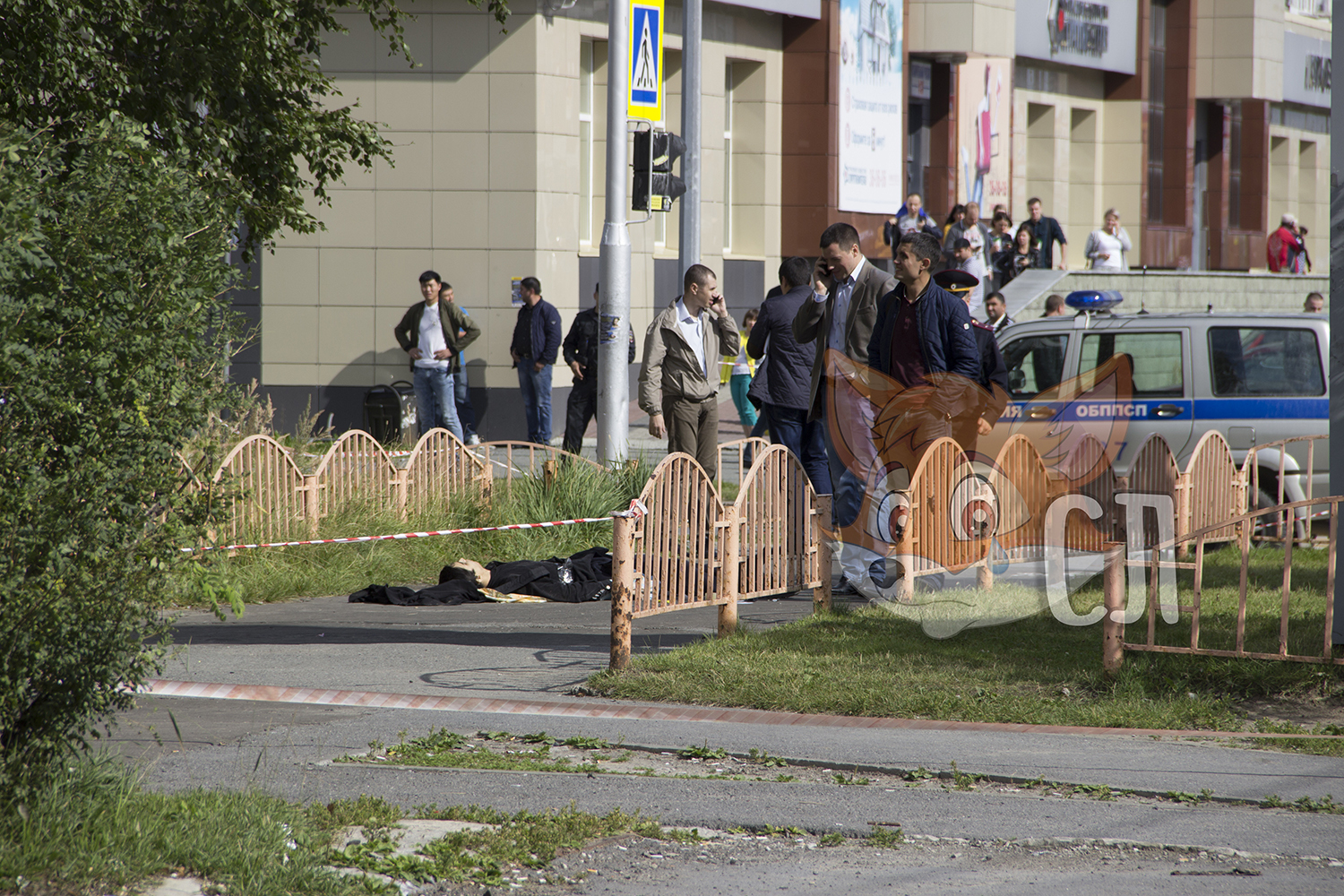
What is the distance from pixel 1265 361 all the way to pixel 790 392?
12.9 feet

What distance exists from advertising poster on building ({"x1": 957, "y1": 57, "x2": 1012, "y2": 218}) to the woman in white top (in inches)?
153

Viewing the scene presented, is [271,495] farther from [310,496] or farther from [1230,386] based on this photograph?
[1230,386]

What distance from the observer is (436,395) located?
17906mm

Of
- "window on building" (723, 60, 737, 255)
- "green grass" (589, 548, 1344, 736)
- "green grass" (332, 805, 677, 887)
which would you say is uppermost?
"window on building" (723, 60, 737, 255)

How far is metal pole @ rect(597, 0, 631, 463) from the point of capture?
13.6 metres

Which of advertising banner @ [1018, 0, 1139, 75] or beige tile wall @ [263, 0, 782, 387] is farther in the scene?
advertising banner @ [1018, 0, 1139, 75]

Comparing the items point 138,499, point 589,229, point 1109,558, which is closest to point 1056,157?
point 589,229

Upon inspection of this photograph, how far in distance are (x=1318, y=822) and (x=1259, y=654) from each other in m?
1.60

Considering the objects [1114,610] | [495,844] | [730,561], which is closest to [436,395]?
[730,561]

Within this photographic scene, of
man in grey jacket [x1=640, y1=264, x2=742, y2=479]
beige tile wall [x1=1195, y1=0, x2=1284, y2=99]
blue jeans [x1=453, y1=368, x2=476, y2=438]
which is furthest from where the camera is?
beige tile wall [x1=1195, y1=0, x2=1284, y2=99]

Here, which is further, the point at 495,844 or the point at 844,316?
the point at 844,316

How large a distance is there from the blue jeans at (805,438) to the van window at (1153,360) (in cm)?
310

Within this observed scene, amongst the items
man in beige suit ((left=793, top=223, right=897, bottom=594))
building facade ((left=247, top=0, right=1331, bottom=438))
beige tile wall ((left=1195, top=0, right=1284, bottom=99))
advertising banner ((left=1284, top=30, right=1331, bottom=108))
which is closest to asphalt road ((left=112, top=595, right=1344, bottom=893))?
man in beige suit ((left=793, top=223, right=897, bottom=594))

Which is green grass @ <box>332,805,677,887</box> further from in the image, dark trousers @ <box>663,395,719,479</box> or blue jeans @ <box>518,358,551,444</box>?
blue jeans @ <box>518,358,551,444</box>
